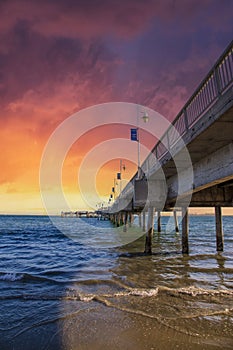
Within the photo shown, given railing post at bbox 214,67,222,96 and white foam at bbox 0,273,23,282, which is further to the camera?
white foam at bbox 0,273,23,282

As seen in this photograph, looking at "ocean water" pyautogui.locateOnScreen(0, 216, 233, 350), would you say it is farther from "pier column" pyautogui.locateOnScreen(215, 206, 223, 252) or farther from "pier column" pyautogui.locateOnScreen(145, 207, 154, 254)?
"pier column" pyautogui.locateOnScreen(215, 206, 223, 252)

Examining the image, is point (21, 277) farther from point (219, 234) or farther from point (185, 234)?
point (219, 234)

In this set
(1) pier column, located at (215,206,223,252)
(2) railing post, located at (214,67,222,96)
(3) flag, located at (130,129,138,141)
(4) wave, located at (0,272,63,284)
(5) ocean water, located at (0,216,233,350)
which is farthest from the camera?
(3) flag, located at (130,129,138,141)

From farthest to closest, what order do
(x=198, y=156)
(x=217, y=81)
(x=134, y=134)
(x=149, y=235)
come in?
(x=134, y=134) → (x=149, y=235) → (x=198, y=156) → (x=217, y=81)

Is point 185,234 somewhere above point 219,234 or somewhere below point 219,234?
above

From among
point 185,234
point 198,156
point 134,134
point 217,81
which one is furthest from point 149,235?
point 217,81

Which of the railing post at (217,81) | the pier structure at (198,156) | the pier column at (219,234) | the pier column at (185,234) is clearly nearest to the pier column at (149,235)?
the pier structure at (198,156)

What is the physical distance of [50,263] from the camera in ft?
45.8

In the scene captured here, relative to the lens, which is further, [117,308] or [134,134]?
[134,134]

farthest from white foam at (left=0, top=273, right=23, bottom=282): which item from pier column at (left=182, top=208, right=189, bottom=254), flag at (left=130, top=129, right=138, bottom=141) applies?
flag at (left=130, top=129, right=138, bottom=141)

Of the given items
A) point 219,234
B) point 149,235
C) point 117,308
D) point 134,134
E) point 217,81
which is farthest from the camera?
point 134,134

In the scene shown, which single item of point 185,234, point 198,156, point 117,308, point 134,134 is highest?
point 134,134

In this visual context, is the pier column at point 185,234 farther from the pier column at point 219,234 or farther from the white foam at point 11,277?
the white foam at point 11,277

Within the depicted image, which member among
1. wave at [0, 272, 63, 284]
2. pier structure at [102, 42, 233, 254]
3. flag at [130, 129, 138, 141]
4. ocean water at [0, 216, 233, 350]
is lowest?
wave at [0, 272, 63, 284]
